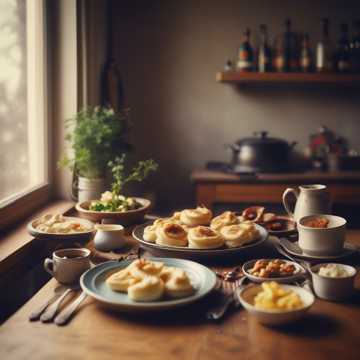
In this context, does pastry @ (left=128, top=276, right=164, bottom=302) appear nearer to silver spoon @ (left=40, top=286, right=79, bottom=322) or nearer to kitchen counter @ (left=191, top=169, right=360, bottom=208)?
silver spoon @ (left=40, top=286, right=79, bottom=322)

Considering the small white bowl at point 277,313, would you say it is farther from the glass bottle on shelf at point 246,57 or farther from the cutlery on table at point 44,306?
the glass bottle on shelf at point 246,57

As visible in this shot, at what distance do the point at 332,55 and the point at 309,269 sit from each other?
2744mm

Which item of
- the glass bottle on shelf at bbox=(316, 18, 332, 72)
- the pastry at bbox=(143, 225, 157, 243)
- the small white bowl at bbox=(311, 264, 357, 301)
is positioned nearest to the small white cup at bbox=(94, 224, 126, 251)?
the pastry at bbox=(143, 225, 157, 243)

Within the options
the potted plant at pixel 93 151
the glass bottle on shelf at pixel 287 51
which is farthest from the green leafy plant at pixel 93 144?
the glass bottle on shelf at pixel 287 51

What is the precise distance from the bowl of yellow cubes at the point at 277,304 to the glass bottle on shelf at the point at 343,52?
2736mm

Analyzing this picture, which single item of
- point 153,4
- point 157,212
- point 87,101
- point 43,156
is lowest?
point 157,212

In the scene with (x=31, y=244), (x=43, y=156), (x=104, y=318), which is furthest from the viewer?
(x=43, y=156)

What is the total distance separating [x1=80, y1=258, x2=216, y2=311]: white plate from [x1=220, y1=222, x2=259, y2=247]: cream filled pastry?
19 cm

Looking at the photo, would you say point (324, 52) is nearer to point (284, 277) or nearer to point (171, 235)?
point (171, 235)

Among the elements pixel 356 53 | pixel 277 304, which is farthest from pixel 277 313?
pixel 356 53

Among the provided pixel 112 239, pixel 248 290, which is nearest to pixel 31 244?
pixel 112 239

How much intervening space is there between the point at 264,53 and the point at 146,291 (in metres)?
2.80

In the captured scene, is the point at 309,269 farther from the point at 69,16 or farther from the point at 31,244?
the point at 69,16

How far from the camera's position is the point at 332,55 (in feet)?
12.5
